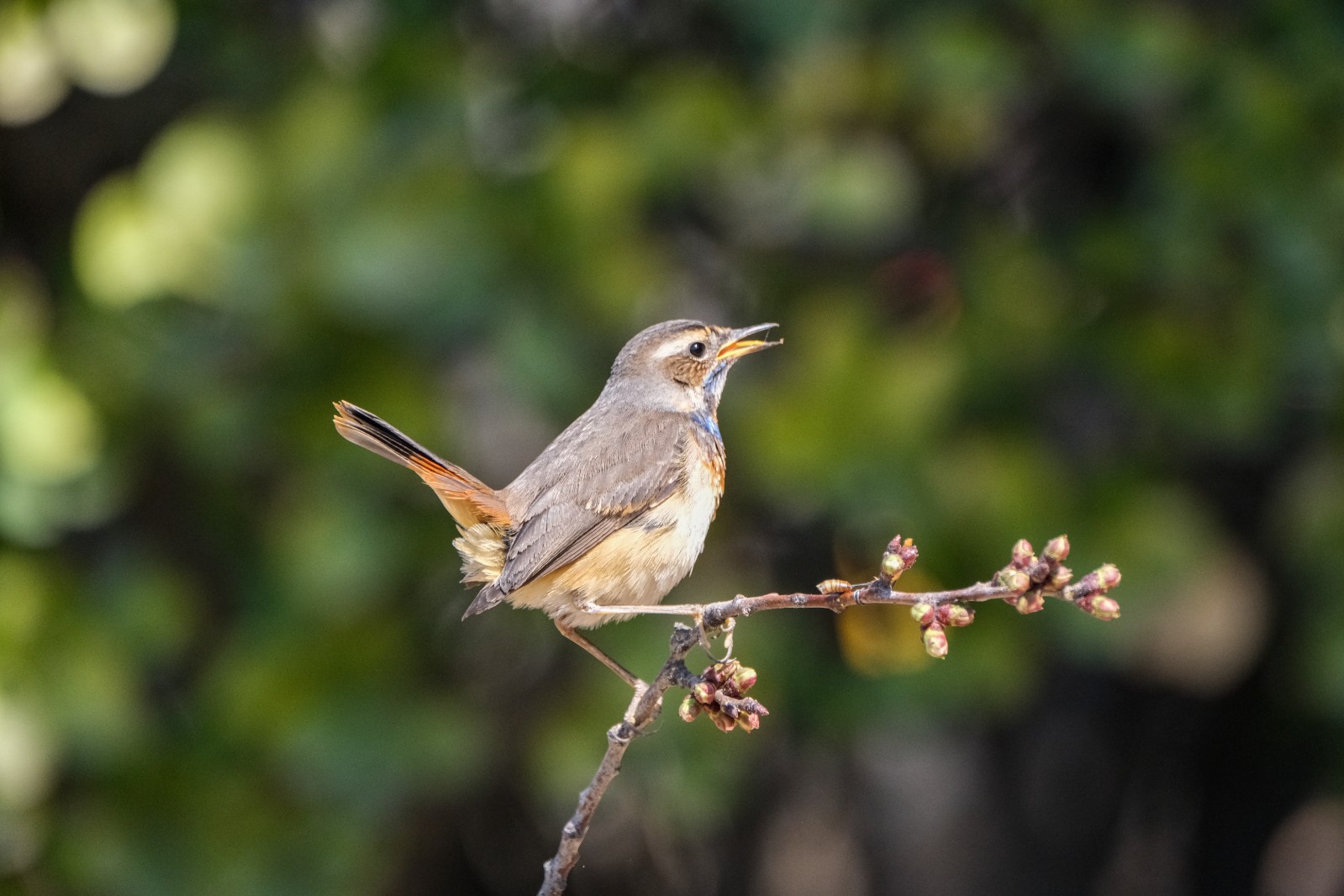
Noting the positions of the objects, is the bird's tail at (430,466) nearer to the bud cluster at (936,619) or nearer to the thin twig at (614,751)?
the thin twig at (614,751)

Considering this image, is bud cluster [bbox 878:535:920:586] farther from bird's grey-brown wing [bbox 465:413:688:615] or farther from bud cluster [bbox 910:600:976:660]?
bird's grey-brown wing [bbox 465:413:688:615]

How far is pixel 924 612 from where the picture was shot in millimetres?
2105

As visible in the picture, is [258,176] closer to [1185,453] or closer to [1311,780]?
[1185,453]

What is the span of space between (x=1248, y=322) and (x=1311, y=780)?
2.11 m

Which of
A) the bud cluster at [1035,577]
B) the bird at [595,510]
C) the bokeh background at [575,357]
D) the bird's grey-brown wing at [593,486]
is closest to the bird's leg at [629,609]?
the bird at [595,510]

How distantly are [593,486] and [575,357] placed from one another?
153cm

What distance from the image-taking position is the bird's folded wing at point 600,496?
3152 mm

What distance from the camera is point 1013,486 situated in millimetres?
4805

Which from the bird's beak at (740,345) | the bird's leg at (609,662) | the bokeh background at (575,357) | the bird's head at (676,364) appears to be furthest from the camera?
the bokeh background at (575,357)

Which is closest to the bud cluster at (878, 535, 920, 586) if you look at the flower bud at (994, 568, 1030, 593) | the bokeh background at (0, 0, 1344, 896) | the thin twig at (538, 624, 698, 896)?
the flower bud at (994, 568, 1030, 593)

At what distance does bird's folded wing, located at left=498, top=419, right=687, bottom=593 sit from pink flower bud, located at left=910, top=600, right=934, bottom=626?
1.16m

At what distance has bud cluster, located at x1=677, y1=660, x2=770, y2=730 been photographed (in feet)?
7.54

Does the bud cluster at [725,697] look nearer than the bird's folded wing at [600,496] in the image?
Yes

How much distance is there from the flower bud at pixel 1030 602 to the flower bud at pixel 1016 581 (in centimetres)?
1
